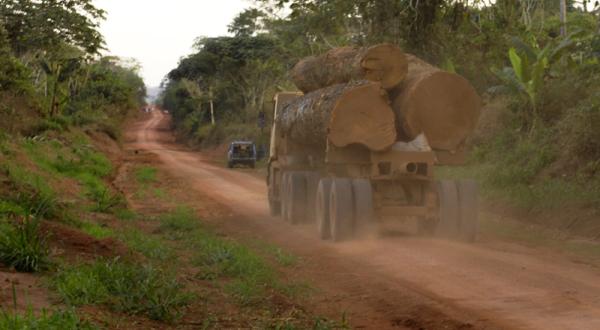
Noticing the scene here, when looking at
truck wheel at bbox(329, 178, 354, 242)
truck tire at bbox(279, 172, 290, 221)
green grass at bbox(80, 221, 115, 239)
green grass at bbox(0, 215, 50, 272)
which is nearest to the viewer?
green grass at bbox(0, 215, 50, 272)

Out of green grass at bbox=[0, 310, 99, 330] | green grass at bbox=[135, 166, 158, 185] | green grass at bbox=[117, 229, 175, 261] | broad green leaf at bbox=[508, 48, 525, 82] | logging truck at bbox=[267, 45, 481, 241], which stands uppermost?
broad green leaf at bbox=[508, 48, 525, 82]

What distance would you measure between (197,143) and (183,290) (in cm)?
5880

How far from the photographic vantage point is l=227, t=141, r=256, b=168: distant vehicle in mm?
37969

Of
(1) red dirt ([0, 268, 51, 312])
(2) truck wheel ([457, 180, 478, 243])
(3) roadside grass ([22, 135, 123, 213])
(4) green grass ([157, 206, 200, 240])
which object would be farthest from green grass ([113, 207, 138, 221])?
(1) red dirt ([0, 268, 51, 312])

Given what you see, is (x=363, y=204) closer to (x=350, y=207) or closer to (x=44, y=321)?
(x=350, y=207)

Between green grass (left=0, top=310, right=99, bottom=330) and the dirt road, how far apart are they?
2.70 m

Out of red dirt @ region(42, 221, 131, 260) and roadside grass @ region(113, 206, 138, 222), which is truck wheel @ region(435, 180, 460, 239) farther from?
roadside grass @ region(113, 206, 138, 222)

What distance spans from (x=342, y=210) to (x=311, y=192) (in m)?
2.88

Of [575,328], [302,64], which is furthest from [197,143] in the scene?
[575,328]

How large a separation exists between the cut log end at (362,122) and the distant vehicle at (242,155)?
25429 millimetres

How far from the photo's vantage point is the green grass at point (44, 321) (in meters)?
5.46

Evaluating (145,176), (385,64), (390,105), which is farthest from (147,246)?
(145,176)

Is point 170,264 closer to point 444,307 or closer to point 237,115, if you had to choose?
point 444,307

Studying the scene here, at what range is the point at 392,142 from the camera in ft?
41.7
